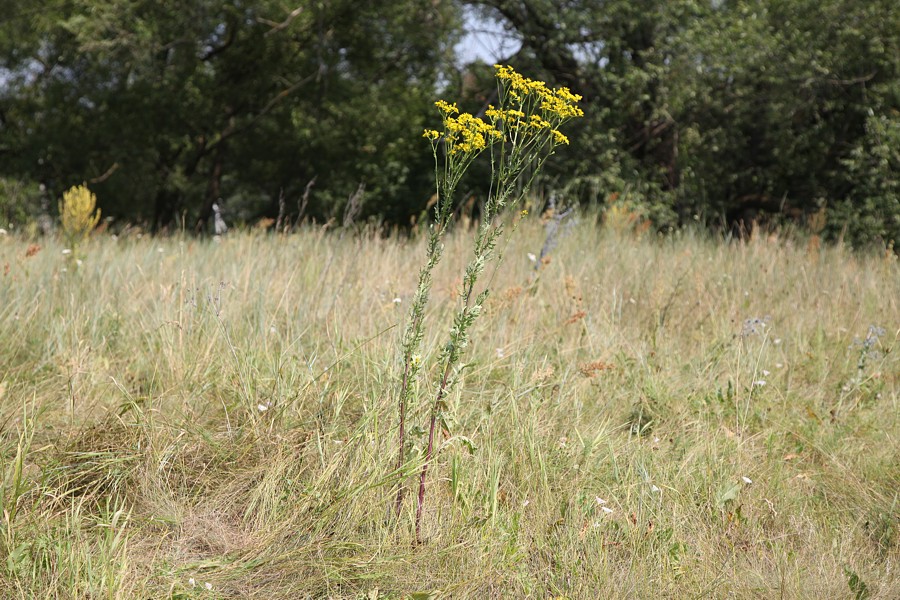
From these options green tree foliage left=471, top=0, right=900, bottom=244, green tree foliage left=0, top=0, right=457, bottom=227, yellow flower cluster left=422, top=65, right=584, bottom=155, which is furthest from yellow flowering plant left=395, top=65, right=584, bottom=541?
green tree foliage left=0, top=0, right=457, bottom=227

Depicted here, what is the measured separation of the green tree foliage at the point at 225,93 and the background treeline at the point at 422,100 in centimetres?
5

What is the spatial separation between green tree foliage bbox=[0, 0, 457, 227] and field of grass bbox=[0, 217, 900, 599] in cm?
895

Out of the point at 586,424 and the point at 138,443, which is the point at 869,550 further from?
the point at 138,443

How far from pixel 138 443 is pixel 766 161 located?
11112 millimetres

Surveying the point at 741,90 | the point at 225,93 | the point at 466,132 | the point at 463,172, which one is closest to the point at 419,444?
the point at 463,172

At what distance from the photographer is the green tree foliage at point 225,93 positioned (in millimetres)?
12539

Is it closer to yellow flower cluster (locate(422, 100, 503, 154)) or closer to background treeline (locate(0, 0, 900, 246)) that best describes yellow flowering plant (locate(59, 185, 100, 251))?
background treeline (locate(0, 0, 900, 246))

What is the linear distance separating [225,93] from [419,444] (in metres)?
13.0

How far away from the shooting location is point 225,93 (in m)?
14.2

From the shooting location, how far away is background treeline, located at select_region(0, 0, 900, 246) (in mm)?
10281

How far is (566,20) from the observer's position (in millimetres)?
10203

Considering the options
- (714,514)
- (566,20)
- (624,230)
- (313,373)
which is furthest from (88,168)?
(714,514)

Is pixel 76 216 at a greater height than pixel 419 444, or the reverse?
pixel 76 216

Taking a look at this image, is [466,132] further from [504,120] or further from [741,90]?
[741,90]
